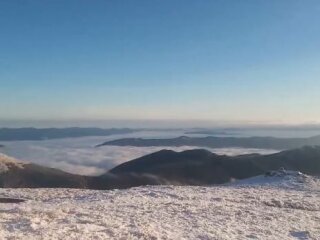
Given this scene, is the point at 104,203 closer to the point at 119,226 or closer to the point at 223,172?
the point at 119,226

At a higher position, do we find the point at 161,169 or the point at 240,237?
the point at 240,237

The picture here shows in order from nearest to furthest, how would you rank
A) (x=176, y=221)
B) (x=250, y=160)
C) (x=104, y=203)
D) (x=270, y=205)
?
1. (x=176, y=221)
2. (x=104, y=203)
3. (x=270, y=205)
4. (x=250, y=160)

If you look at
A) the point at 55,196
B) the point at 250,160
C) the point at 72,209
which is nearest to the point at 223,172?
the point at 250,160

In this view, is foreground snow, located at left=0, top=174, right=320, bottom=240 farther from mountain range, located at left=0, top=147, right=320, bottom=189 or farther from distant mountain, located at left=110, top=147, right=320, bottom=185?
distant mountain, located at left=110, top=147, right=320, bottom=185

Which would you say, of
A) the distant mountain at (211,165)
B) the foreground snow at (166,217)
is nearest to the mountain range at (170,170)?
the distant mountain at (211,165)

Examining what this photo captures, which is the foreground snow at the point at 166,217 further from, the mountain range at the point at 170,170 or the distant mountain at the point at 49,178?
the mountain range at the point at 170,170

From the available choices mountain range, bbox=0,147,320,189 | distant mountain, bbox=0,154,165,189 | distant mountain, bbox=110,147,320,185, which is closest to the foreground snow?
Result: distant mountain, bbox=0,154,165,189
